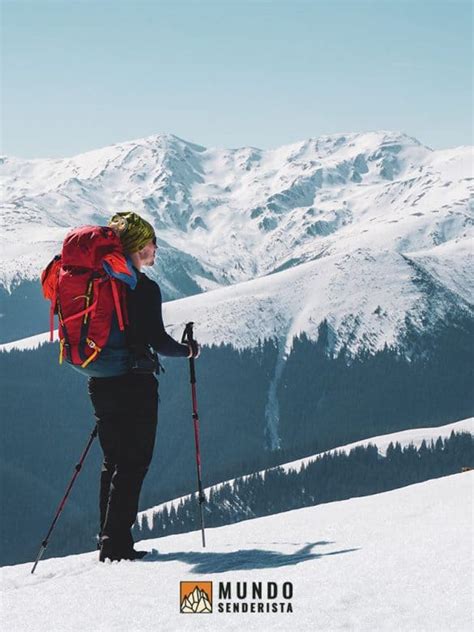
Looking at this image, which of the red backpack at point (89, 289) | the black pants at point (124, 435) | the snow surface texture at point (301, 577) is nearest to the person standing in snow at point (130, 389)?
the black pants at point (124, 435)

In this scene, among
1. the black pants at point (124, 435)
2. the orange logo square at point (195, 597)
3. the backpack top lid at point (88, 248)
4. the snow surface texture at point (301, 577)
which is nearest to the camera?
the snow surface texture at point (301, 577)

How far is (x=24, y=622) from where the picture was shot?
8.13 meters

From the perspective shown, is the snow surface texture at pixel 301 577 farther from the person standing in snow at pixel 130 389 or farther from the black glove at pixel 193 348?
the black glove at pixel 193 348

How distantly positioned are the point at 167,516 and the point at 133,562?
572ft

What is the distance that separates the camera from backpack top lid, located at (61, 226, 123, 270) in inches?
402

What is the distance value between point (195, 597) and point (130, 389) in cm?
336

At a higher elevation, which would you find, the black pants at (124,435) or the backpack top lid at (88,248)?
the backpack top lid at (88,248)

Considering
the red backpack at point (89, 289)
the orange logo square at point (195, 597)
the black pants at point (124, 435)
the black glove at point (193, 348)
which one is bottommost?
the orange logo square at point (195, 597)

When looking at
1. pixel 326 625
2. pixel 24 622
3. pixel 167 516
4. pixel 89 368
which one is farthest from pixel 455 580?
pixel 167 516

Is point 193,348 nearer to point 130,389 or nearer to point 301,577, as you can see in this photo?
point 130,389

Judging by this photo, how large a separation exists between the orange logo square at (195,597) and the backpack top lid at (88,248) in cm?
412

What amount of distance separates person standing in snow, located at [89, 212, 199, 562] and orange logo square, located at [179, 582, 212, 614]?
8.11 feet

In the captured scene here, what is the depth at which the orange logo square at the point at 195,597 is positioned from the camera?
320 inches

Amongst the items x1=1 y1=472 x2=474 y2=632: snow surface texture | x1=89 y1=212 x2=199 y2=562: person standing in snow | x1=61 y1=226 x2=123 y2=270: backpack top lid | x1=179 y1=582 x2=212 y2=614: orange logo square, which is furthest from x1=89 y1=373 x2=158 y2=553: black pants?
x1=179 y1=582 x2=212 y2=614: orange logo square
